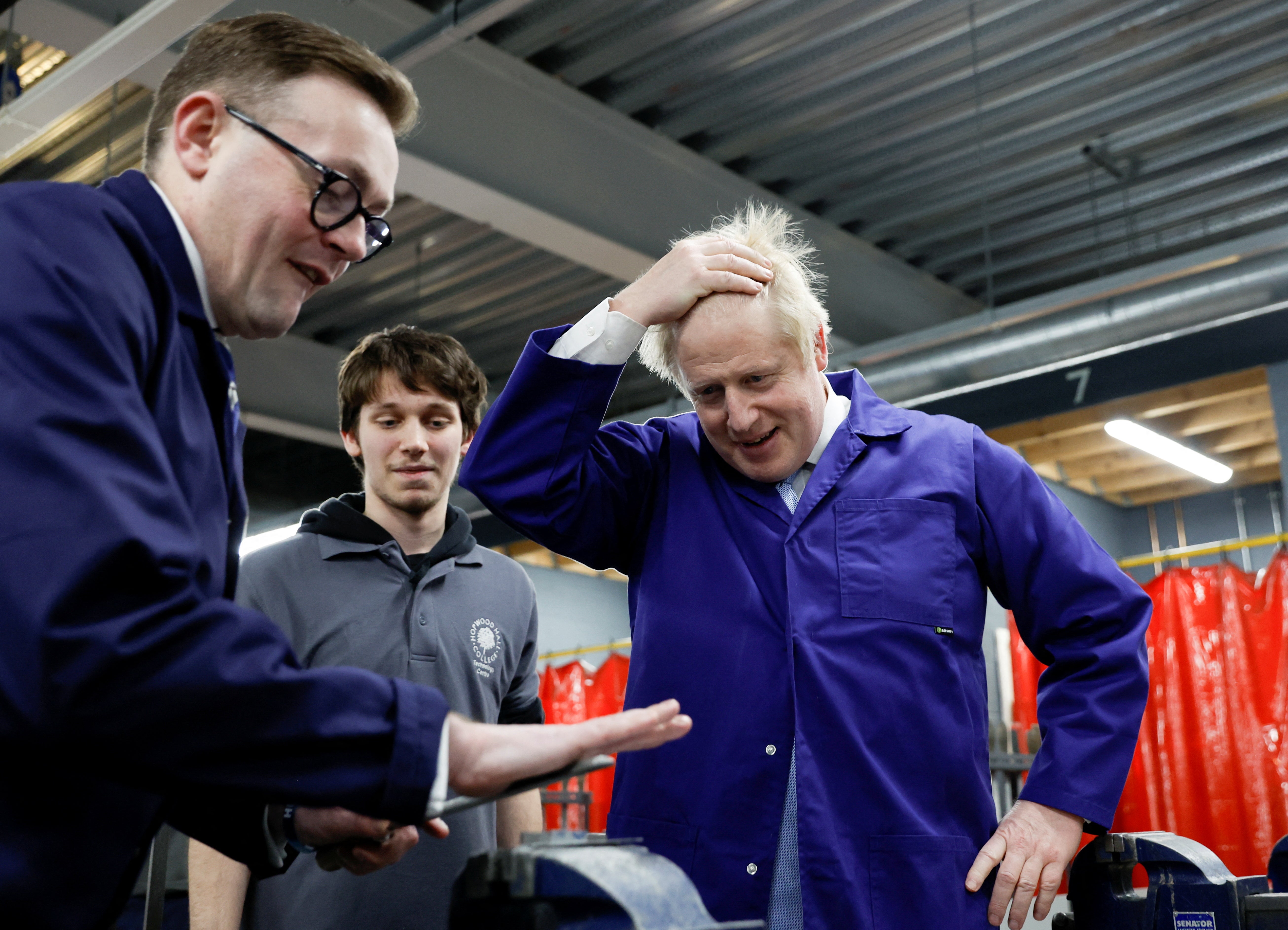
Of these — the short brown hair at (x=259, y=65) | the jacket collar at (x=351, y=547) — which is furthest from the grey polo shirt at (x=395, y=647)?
the short brown hair at (x=259, y=65)

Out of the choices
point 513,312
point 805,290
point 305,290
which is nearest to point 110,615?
point 305,290

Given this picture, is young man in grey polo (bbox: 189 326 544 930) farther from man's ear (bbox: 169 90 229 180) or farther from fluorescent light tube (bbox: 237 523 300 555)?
fluorescent light tube (bbox: 237 523 300 555)

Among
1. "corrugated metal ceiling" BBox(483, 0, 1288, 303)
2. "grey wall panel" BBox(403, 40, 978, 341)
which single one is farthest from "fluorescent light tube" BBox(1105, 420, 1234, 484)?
"grey wall panel" BBox(403, 40, 978, 341)

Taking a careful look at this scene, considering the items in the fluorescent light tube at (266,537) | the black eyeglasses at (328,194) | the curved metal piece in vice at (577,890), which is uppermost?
the fluorescent light tube at (266,537)

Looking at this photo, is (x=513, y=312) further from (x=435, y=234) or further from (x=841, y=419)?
(x=841, y=419)

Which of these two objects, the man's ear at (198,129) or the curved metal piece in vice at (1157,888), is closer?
the man's ear at (198,129)

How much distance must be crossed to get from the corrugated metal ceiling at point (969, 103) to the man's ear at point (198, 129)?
3130 millimetres

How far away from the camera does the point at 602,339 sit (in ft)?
5.48

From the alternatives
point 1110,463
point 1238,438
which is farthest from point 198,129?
point 1238,438

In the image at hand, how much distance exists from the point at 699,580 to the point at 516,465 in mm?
321

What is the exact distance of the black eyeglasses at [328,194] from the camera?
46.2 inches

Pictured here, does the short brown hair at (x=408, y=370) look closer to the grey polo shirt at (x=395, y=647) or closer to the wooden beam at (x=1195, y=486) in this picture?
the grey polo shirt at (x=395, y=647)

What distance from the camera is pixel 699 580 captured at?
162cm

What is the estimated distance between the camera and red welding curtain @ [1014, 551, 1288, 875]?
501cm
